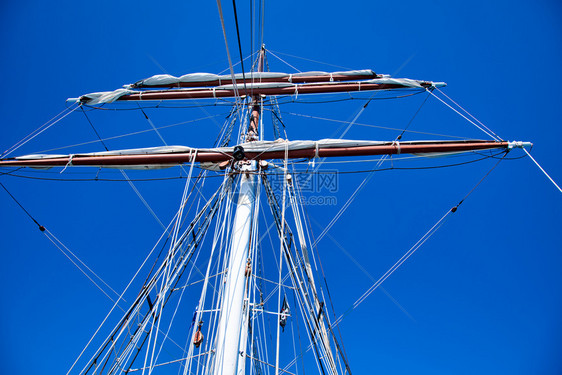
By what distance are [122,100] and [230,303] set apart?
857 centimetres

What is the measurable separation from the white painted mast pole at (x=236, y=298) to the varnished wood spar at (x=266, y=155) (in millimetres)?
960

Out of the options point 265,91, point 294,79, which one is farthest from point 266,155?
point 294,79

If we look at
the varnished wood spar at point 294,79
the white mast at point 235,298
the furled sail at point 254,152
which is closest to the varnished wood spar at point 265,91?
the varnished wood spar at point 294,79

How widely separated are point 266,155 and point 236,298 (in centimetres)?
309

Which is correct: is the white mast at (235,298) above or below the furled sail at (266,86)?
below

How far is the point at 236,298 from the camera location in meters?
4.27

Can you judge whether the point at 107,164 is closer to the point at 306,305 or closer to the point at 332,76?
the point at 306,305

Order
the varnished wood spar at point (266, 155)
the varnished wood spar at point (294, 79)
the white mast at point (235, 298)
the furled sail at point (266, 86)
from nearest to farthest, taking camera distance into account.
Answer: the white mast at point (235, 298), the varnished wood spar at point (266, 155), the furled sail at point (266, 86), the varnished wood spar at point (294, 79)

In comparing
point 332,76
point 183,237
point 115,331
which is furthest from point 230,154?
point 332,76

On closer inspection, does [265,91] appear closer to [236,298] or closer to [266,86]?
[266,86]

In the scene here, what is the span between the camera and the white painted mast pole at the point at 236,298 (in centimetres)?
380

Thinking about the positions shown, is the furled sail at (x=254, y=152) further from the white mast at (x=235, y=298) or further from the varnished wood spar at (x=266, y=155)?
the white mast at (x=235, y=298)

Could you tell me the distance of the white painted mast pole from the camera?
3799 mm

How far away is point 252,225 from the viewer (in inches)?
209
